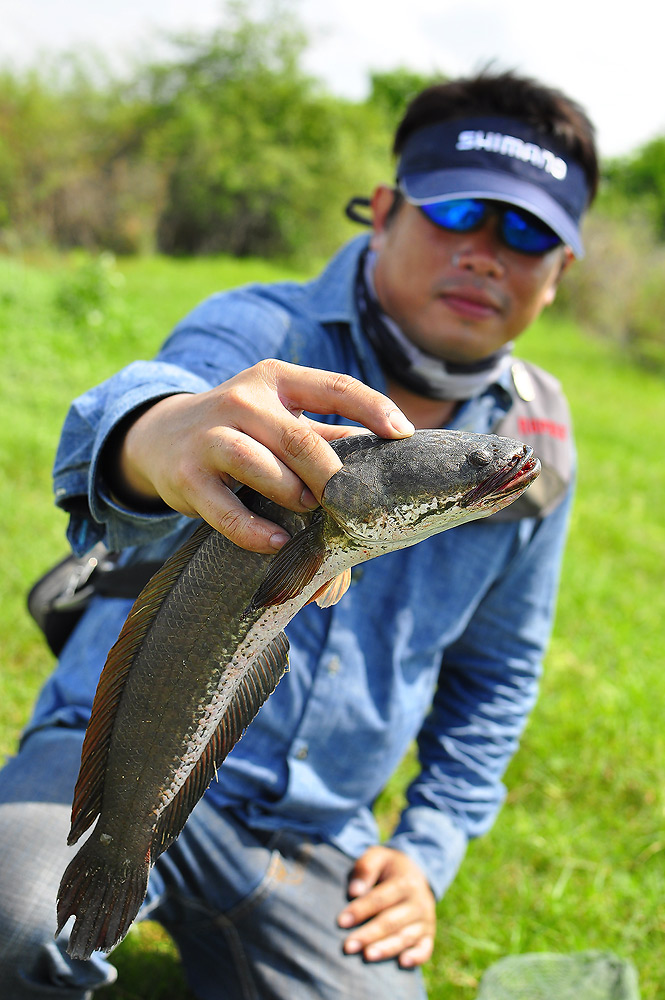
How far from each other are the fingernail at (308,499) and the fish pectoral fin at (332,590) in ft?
0.79

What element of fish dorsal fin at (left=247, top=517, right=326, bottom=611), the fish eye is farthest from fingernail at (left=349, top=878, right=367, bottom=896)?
the fish eye

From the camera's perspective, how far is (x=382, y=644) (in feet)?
10.1

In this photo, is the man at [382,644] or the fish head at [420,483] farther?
the man at [382,644]

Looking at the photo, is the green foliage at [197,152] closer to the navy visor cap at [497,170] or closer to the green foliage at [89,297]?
the green foliage at [89,297]

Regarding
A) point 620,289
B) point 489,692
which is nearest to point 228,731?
point 489,692

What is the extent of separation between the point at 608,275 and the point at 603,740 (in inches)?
956

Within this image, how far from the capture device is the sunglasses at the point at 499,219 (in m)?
3.02

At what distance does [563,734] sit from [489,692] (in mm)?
1390

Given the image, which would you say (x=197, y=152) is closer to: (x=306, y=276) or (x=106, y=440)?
(x=306, y=276)

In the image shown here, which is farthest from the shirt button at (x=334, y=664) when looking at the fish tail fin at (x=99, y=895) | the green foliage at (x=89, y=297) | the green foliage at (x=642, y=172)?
the green foliage at (x=642, y=172)

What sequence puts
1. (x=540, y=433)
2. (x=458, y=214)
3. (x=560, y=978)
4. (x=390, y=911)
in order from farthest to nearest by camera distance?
(x=540, y=433)
(x=560, y=978)
(x=458, y=214)
(x=390, y=911)

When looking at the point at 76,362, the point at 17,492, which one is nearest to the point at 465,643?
Result: the point at 17,492

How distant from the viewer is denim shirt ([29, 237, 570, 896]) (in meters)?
2.90

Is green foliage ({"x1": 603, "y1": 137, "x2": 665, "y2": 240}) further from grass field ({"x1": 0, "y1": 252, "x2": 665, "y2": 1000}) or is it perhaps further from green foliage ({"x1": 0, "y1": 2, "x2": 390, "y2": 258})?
grass field ({"x1": 0, "y1": 252, "x2": 665, "y2": 1000})
